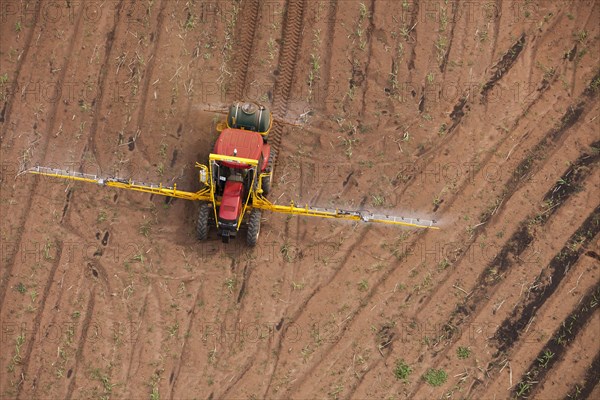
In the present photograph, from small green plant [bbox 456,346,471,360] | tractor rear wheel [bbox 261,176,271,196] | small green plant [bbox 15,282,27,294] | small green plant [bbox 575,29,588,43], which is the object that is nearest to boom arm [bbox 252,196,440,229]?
tractor rear wheel [bbox 261,176,271,196]

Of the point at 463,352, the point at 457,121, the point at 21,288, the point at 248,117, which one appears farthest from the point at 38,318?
the point at 457,121

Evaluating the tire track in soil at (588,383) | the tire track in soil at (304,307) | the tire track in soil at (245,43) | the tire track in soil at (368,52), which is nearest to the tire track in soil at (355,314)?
the tire track in soil at (304,307)

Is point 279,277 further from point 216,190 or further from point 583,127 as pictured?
point 583,127

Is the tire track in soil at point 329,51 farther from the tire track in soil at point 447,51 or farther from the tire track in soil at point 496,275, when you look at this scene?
the tire track in soil at point 496,275

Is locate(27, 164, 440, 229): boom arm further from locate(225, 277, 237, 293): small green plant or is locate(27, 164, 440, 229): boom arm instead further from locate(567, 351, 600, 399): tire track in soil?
locate(567, 351, 600, 399): tire track in soil

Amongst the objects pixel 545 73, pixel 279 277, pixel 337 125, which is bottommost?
pixel 279 277

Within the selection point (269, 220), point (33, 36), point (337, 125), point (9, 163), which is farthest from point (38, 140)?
point (337, 125)
